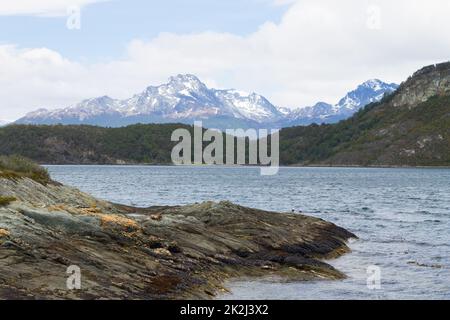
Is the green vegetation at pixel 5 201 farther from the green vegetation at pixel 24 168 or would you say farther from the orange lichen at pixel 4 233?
the green vegetation at pixel 24 168

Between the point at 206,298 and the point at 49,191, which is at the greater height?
the point at 49,191

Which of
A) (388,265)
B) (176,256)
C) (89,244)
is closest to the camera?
(89,244)

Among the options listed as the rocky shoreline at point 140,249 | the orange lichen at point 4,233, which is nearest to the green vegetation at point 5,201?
the rocky shoreline at point 140,249

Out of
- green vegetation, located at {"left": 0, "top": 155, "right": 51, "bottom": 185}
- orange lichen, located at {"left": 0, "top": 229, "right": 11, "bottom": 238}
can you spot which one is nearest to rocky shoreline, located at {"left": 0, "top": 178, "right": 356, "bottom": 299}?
orange lichen, located at {"left": 0, "top": 229, "right": 11, "bottom": 238}

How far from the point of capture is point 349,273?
3278 cm

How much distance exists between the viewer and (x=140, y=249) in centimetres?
2791

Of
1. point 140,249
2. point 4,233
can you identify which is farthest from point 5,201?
point 140,249

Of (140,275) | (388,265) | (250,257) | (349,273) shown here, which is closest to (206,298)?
(140,275)

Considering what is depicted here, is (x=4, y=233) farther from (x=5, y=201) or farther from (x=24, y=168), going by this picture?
(x=24, y=168)

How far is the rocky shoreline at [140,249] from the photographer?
21.9 metres

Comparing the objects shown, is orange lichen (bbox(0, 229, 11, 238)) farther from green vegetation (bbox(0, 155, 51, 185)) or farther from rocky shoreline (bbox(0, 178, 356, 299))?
green vegetation (bbox(0, 155, 51, 185))
